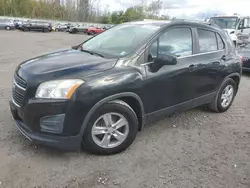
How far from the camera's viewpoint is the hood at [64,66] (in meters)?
2.77

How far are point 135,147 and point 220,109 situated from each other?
2244 mm

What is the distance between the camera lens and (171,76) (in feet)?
11.3

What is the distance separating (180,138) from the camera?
366 centimetres

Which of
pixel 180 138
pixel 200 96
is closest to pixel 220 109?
pixel 200 96

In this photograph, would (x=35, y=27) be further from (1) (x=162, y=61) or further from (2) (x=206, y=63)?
(1) (x=162, y=61)

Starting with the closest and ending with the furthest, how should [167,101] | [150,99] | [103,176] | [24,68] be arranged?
[103,176], [24,68], [150,99], [167,101]

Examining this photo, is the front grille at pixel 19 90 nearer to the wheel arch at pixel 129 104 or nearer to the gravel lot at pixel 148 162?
the gravel lot at pixel 148 162

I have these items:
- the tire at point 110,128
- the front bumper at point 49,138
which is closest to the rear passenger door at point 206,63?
the tire at point 110,128

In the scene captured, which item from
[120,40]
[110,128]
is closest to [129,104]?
[110,128]

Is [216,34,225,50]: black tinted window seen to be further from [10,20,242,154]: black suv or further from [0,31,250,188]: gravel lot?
[0,31,250,188]: gravel lot

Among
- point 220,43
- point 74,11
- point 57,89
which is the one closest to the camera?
point 57,89

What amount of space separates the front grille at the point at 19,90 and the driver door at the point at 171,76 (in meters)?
1.52

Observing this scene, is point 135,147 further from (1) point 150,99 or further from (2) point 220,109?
(2) point 220,109

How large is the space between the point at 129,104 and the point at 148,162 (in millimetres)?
785
